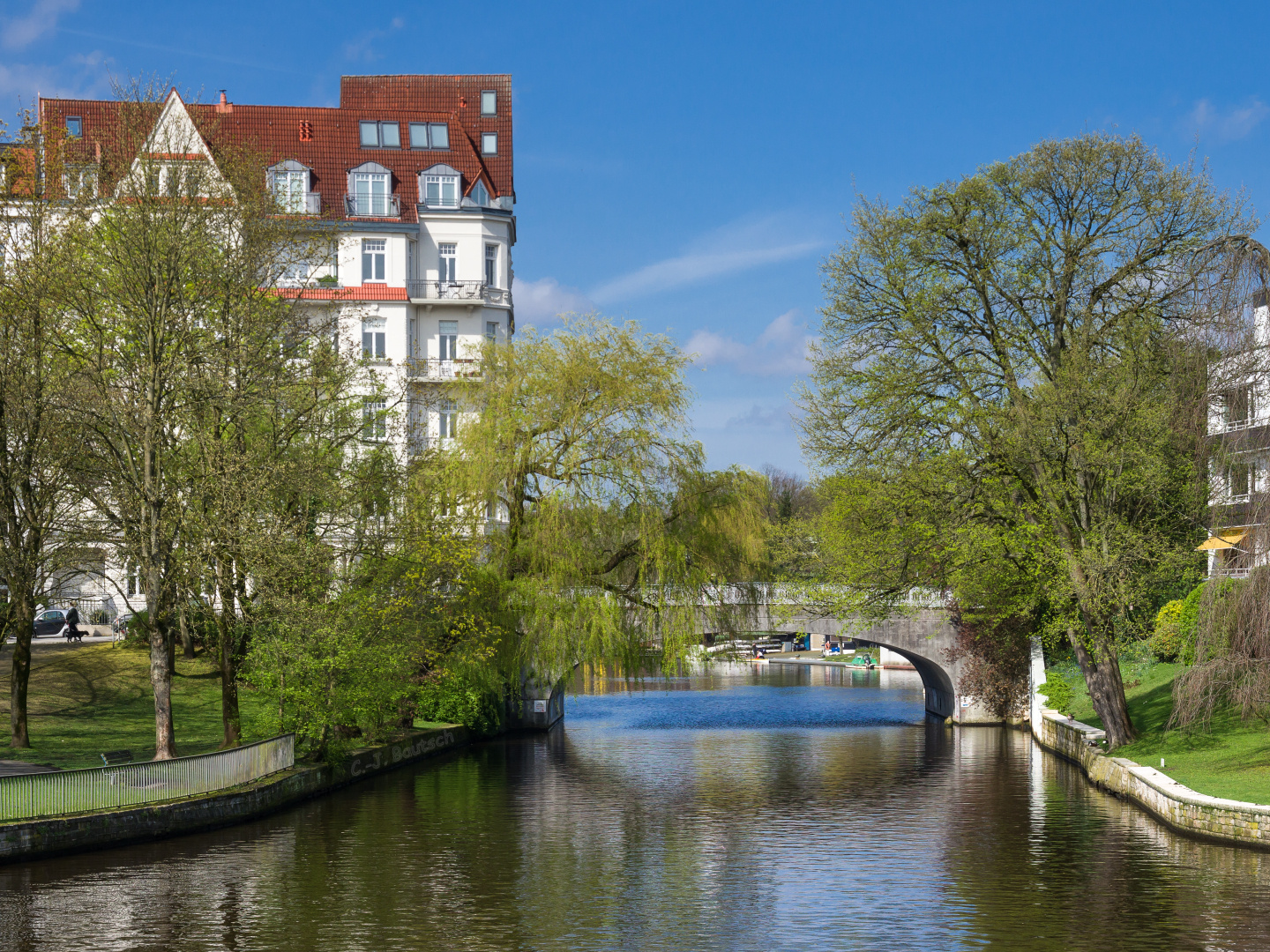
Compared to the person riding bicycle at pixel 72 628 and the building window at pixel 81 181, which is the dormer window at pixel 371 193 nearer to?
the person riding bicycle at pixel 72 628

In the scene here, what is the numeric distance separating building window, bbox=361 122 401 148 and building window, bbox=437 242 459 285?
290 inches

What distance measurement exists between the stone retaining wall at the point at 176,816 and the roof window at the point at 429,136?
39.1 metres

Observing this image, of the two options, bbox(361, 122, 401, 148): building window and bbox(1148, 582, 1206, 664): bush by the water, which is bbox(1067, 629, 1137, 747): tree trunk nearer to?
bbox(1148, 582, 1206, 664): bush by the water

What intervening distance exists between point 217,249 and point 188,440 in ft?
17.5

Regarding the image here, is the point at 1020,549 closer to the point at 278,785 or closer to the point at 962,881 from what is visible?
the point at 962,881

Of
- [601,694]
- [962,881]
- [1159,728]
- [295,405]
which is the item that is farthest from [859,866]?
[601,694]

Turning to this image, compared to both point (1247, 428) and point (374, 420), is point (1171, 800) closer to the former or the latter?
point (1247, 428)

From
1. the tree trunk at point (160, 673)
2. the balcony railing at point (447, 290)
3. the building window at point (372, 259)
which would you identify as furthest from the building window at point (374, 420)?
the building window at point (372, 259)

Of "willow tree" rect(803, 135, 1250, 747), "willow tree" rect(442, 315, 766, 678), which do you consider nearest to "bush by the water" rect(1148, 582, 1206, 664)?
"willow tree" rect(803, 135, 1250, 747)

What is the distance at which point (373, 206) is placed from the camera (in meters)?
65.4

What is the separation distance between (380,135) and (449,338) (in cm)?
1246

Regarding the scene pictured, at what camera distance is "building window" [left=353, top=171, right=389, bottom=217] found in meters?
65.4

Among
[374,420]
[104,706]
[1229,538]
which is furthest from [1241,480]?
[104,706]

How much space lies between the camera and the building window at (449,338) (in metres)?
64.8
